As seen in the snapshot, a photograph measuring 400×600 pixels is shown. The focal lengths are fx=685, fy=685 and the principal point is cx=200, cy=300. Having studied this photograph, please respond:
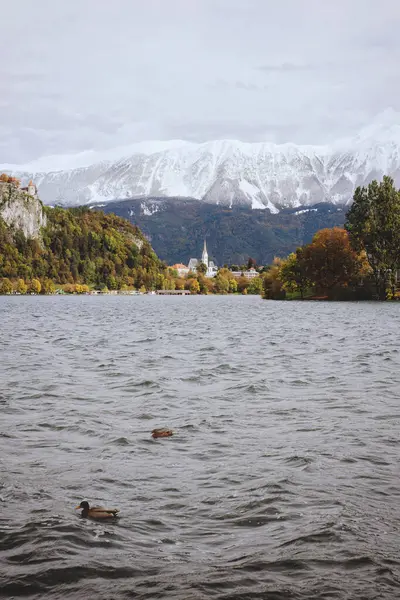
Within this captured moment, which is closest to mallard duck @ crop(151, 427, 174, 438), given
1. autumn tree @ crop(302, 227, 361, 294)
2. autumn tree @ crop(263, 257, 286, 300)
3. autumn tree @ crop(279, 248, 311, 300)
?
autumn tree @ crop(302, 227, 361, 294)

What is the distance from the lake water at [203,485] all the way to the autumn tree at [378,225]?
108264 mm

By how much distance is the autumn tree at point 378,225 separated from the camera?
134000mm

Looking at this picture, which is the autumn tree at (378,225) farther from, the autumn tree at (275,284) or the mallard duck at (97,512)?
the mallard duck at (97,512)

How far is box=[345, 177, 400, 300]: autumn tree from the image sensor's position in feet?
440

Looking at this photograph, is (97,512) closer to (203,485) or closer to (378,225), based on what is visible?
(203,485)

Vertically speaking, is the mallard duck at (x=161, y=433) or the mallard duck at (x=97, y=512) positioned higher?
the mallard duck at (x=161, y=433)

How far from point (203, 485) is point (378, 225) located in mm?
126724

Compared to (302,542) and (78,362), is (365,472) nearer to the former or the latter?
(302,542)

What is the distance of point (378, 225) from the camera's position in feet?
442

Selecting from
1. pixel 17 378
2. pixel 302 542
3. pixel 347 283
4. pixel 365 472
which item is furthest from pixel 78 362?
pixel 347 283

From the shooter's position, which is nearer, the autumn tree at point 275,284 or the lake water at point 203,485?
the lake water at point 203,485

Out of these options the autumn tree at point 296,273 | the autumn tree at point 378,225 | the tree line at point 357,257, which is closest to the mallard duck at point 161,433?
the autumn tree at point 378,225

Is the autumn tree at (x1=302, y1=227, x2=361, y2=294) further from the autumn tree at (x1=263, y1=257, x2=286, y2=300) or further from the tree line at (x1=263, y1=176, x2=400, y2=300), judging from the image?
the autumn tree at (x1=263, y1=257, x2=286, y2=300)

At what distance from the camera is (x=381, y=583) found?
9.63 metres
